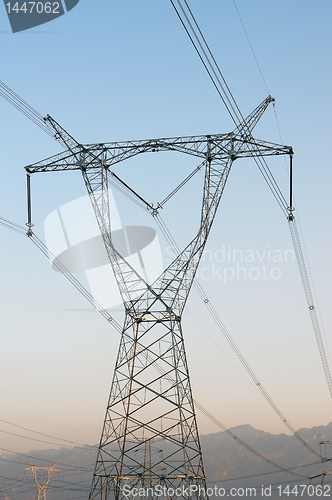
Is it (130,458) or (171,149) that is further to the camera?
(171,149)

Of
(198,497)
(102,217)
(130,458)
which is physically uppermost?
(102,217)

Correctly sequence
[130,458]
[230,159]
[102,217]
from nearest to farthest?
[130,458] → [102,217] → [230,159]

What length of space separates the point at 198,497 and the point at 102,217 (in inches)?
822

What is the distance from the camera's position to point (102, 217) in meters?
38.3

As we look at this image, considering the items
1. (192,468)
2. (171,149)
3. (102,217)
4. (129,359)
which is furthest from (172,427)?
(171,149)

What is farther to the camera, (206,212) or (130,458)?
(206,212)

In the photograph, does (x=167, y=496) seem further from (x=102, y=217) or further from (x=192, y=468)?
(x=102, y=217)

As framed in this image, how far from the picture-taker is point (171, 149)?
131 feet

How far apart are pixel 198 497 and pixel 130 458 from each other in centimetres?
554

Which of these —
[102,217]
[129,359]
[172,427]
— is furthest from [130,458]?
[102,217]

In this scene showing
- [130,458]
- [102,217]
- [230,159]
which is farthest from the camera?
[230,159]

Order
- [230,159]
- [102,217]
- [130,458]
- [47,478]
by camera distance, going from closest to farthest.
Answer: [130,458] → [102,217] → [230,159] → [47,478]

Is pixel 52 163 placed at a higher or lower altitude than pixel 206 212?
higher

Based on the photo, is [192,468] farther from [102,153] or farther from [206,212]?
[102,153]
